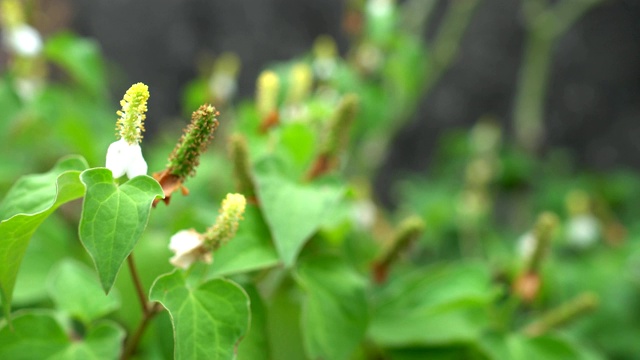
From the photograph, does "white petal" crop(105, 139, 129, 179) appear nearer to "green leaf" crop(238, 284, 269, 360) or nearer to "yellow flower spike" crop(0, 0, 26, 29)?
"green leaf" crop(238, 284, 269, 360)

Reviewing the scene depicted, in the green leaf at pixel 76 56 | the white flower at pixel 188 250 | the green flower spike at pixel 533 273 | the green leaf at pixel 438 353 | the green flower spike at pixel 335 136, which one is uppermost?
the green leaf at pixel 76 56

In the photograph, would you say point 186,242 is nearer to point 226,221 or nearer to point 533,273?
point 226,221

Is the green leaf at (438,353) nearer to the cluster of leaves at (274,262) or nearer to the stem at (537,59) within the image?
the cluster of leaves at (274,262)

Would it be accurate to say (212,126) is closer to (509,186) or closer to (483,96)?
(509,186)

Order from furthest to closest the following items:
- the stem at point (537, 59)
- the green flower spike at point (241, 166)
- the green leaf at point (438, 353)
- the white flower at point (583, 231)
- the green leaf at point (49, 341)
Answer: the stem at point (537, 59), the white flower at point (583, 231), the green leaf at point (438, 353), the green flower spike at point (241, 166), the green leaf at point (49, 341)

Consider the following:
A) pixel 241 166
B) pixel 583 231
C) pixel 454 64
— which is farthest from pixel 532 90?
pixel 241 166

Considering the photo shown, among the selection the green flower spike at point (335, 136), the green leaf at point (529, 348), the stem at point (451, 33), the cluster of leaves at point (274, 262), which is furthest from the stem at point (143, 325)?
the stem at point (451, 33)
